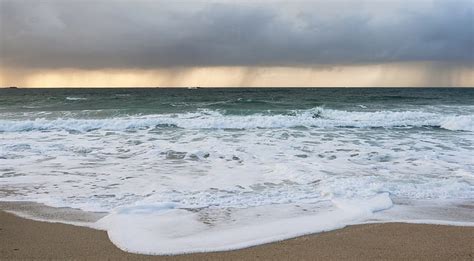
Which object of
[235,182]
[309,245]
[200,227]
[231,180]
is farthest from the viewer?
[231,180]

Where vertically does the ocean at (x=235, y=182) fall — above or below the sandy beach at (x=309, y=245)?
above

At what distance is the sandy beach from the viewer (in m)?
3.85

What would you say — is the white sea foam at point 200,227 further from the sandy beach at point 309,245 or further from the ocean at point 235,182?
the sandy beach at point 309,245

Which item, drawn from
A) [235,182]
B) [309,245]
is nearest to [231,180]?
[235,182]

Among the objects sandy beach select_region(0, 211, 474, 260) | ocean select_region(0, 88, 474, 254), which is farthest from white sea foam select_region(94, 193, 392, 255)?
sandy beach select_region(0, 211, 474, 260)

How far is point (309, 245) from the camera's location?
4.11m

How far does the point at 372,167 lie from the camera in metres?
8.27

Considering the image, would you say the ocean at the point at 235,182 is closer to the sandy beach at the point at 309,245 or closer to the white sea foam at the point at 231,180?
the white sea foam at the point at 231,180

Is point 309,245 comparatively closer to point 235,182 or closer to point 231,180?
point 235,182

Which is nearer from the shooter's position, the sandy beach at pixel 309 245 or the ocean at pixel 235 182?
the sandy beach at pixel 309 245

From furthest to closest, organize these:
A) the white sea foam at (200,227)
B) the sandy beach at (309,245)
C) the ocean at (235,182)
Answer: the ocean at (235,182), the white sea foam at (200,227), the sandy beach at (309,245)

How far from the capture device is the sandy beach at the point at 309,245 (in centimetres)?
385

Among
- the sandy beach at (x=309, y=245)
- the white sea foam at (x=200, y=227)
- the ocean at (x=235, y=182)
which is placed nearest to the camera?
the sandy beach at (x=309, y=245)

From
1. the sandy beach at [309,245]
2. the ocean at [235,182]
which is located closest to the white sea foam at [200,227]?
the ocean at [235,182]
